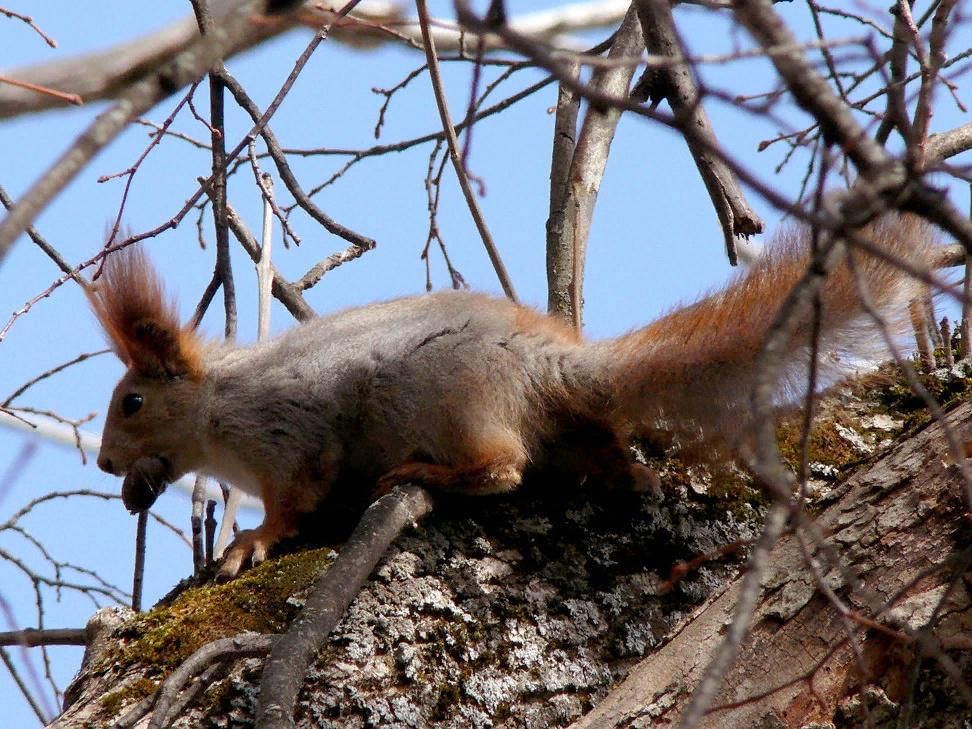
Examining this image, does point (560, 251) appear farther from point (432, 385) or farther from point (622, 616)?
point (622, 616)

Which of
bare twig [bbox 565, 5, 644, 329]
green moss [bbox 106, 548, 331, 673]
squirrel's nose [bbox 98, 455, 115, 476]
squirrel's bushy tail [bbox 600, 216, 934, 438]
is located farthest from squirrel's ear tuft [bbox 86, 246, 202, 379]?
squirrel's bushy tail [bbox 600, 216, 934, 438]

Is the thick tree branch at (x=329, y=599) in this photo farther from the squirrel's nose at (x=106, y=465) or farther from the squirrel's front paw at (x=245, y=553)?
the squirrel's nose at (x=106, y=465)

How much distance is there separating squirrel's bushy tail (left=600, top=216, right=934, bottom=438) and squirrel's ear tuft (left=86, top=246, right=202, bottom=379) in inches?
66.1

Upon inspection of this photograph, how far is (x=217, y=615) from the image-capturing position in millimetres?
2664

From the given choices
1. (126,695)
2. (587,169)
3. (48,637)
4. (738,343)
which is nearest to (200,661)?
(126,695)


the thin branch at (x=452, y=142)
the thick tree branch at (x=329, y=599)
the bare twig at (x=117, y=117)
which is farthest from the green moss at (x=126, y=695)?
the bare twig at (x=117, y=117)

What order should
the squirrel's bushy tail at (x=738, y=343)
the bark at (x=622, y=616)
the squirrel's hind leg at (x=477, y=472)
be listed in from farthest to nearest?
the squirrel's hind leg at (x=477, y=472), the squirrel's bushy tail at (x=738, y=343), the bark at (x=622, y=616)

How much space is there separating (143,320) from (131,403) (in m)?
0.30

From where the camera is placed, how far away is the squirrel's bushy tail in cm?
276

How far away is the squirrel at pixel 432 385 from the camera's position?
3014 mm

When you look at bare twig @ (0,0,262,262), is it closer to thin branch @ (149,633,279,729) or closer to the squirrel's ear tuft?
thin branch @ (149,633,279,729)

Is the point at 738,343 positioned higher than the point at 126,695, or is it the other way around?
the point at 738,343

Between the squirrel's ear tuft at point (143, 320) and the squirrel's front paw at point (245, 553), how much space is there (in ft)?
3.17

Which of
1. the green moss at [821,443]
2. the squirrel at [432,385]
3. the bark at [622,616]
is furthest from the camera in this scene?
the green moss at [821,443]
